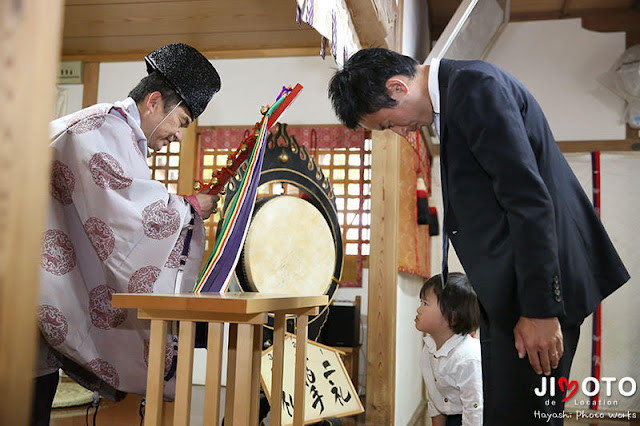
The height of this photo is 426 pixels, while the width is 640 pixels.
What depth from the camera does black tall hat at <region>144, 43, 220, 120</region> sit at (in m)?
2.03

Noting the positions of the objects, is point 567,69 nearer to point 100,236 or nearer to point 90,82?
point 90,82

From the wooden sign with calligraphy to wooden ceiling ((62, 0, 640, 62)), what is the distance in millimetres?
1685

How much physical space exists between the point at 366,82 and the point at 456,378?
1.42 meters

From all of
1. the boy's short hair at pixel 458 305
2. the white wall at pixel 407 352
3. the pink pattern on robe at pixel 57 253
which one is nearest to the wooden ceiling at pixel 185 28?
the white wall at pixel 407 352

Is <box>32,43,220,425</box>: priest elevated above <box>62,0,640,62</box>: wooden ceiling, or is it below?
below

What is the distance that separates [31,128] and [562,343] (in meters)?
1.17

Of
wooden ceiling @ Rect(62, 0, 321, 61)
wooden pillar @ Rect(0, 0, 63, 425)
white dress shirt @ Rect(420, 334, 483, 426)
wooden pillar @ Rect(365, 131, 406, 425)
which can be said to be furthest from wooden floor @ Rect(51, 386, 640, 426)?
wooden pillar @ Rect(0, 0, 63, 425)

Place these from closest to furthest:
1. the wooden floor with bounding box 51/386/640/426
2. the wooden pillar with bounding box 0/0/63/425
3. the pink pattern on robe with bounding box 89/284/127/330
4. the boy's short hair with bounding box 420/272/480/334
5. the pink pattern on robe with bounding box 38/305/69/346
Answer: the wooden pillar with bounding box 0/0/63/425 < the pink pattern on robe with bounding box 38/305/69/346 < the pink pattern on robe with bounding box 89/284/127/330 < the boy's short hair with bounding box 420/272/480/334 < the wooden floor with bounding box 51/386/640/426

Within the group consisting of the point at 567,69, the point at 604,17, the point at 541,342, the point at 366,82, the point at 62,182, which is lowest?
the point at 541,342

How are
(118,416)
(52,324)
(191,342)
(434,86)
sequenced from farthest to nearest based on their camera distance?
(118,416), (52,324), (434,86), (191,342)

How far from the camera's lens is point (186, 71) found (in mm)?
2064

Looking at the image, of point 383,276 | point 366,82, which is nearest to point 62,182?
point 366,82

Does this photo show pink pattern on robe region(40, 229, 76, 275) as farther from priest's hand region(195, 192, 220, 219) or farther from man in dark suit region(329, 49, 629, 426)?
man in dark suit region(329, 49, 629, 426)

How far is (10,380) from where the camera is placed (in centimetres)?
42
